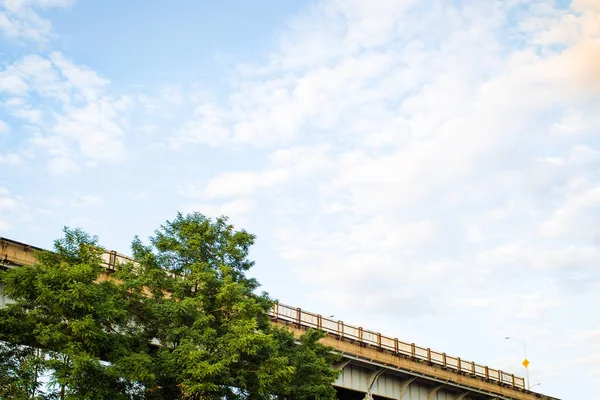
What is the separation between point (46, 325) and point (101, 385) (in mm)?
3250

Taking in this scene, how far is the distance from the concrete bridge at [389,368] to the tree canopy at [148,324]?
623 centimetres

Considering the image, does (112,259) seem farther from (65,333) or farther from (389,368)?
(389,368)

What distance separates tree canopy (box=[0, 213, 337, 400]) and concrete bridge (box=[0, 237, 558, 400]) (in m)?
6.23

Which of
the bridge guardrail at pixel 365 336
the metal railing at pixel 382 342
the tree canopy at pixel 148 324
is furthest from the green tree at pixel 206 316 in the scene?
the metal railing at pixel 382 342

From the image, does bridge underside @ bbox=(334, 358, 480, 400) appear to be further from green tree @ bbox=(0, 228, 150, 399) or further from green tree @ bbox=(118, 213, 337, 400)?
green tree @ bbox=(0, 228, 150, 399)

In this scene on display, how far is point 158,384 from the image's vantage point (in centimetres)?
3136

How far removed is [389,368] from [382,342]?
2.03 m

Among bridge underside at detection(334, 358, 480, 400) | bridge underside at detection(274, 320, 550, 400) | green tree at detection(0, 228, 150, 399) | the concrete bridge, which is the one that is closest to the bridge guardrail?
the concrete bridge

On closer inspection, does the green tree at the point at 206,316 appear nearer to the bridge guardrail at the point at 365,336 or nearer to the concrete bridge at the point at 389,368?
the bridge guardrail at the point at 365,336

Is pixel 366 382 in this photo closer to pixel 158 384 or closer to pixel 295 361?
pixel 295 361

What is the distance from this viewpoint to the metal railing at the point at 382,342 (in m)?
49.5

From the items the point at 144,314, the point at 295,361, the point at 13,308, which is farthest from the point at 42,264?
the point at 295,361

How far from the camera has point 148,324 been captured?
109ft

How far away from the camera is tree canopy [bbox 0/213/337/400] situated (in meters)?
28.5
